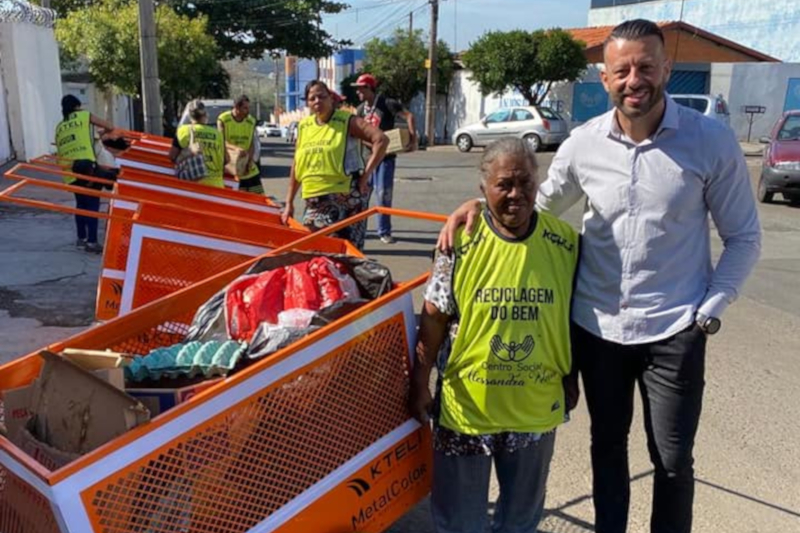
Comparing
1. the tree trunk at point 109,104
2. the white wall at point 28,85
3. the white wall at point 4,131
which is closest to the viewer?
the white wall at point 4,131

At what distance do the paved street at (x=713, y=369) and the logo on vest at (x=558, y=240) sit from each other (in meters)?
1.38

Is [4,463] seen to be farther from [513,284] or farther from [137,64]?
[137,64]

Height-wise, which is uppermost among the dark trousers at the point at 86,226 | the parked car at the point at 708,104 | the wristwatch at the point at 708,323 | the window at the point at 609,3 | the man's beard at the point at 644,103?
the window at the point at 609,3

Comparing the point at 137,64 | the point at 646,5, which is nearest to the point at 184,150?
the point at 137,64

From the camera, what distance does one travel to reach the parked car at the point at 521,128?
2464 centimetres

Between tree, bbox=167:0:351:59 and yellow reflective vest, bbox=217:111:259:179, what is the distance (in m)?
26.4

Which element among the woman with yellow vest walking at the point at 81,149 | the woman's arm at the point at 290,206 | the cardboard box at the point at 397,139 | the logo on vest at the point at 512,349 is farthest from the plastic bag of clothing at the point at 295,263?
the woman with yellow vest walking at the point at 81,149

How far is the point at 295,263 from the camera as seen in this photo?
3113 millimetres

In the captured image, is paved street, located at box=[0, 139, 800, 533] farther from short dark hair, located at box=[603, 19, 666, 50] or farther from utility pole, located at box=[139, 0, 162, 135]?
utility pole, located at box=[139, 0, 162, 135]

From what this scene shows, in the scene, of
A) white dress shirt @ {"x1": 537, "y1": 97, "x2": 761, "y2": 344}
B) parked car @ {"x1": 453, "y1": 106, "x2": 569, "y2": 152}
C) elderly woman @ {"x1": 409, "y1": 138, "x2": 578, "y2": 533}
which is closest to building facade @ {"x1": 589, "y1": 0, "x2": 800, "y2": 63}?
parked car @ {"x1": 453, "y1": 106, "x2": 569, "y2": 152}

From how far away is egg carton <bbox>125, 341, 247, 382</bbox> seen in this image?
2.48 m

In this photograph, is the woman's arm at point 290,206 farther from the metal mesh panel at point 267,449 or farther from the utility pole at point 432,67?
the utility pole at point 432,67

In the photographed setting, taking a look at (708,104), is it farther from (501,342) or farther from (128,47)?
(501,342)

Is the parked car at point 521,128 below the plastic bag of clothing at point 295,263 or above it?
below
